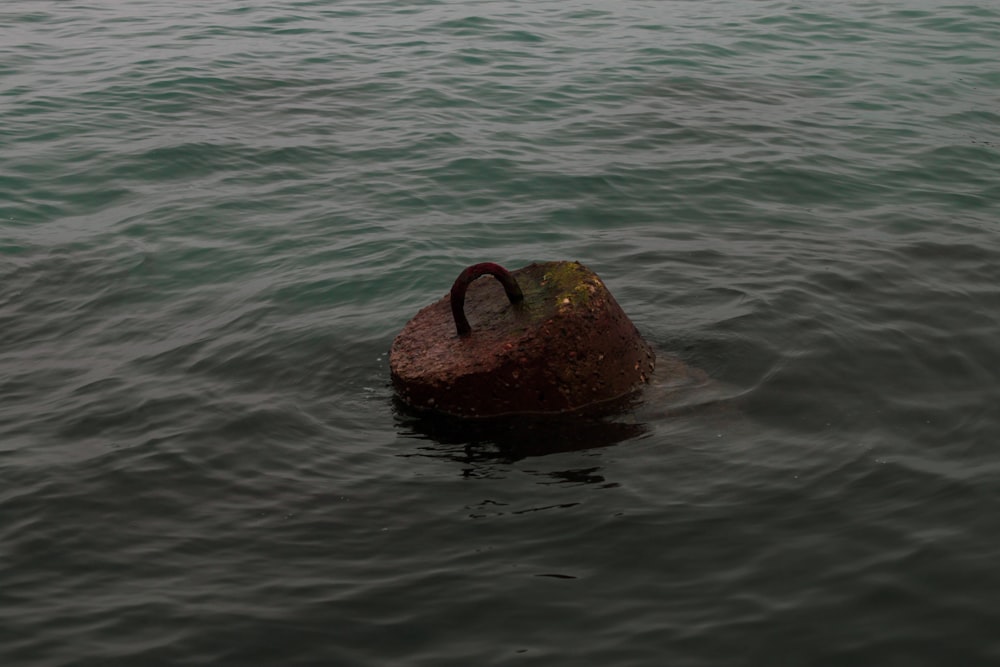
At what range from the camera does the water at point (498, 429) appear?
4.42m

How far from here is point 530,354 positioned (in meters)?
5.82

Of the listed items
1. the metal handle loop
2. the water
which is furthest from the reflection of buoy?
the water

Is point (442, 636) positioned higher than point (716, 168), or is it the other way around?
point (716, 168)

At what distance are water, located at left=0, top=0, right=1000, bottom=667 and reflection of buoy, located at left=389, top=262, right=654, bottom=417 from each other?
0.23 meters

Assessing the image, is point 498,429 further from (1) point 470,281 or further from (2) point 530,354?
(1) point 470,281

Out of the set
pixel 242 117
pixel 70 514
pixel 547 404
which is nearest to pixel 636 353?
pixel 547 404

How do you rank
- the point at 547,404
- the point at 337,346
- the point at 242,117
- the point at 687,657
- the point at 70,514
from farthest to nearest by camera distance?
1. the point at 242,117
2. the point at 337,346
3. the point at 547,404
4. the point at 70,514
5. the point at 687,657

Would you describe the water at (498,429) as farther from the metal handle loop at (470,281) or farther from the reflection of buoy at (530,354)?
the metal handle loop at (470,281)

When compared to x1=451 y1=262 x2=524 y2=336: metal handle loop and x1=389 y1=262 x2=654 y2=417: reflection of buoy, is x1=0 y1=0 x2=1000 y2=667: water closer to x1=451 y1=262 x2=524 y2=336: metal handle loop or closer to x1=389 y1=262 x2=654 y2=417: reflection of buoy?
x1=389 y1=262 x2=654 y2=417: reflection of buoy

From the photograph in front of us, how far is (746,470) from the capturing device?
5473mm

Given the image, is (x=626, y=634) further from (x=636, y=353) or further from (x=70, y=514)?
(x=70, y=514)

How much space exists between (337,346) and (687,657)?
3.88m

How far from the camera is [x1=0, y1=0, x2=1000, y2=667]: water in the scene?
14.5ft

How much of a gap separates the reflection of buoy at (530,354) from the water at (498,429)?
23cm
